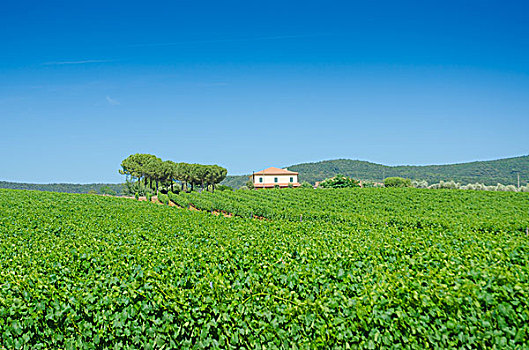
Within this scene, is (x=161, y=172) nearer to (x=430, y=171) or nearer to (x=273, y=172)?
(x=273, y=172)

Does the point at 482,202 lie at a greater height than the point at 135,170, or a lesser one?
lesser

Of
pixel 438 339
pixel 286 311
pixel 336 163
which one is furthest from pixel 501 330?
pixel 336 163

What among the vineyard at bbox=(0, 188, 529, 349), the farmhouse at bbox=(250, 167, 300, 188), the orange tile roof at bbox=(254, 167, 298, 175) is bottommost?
the vineyard at bbox=(0, 188, 529, 349)

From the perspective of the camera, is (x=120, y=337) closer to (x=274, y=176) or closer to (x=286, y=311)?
(x=286, y=311)

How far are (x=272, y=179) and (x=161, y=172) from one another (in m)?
23.3

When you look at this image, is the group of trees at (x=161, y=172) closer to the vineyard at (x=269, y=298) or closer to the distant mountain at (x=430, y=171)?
the distant mountain at (x=430, y=171)

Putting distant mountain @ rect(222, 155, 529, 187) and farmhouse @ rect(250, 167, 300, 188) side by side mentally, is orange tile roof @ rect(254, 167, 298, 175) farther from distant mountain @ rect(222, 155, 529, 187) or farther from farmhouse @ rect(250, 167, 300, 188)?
distant mountain @ rect(222, 155, 529, 187)

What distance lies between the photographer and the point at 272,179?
7694 cm

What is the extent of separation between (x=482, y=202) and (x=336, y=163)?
12050 centimetres

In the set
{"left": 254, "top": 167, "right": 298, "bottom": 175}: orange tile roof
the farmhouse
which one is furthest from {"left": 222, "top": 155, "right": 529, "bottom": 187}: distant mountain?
{"left": 254, "top": 167, "right": 298, "bottom": 175}: orange tile roof

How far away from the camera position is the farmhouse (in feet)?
250

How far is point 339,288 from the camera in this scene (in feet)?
15.5

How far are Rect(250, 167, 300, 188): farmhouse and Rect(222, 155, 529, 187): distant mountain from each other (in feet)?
145

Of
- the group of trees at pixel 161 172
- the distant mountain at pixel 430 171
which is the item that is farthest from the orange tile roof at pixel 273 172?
the distant mountain at pixel 430 171
